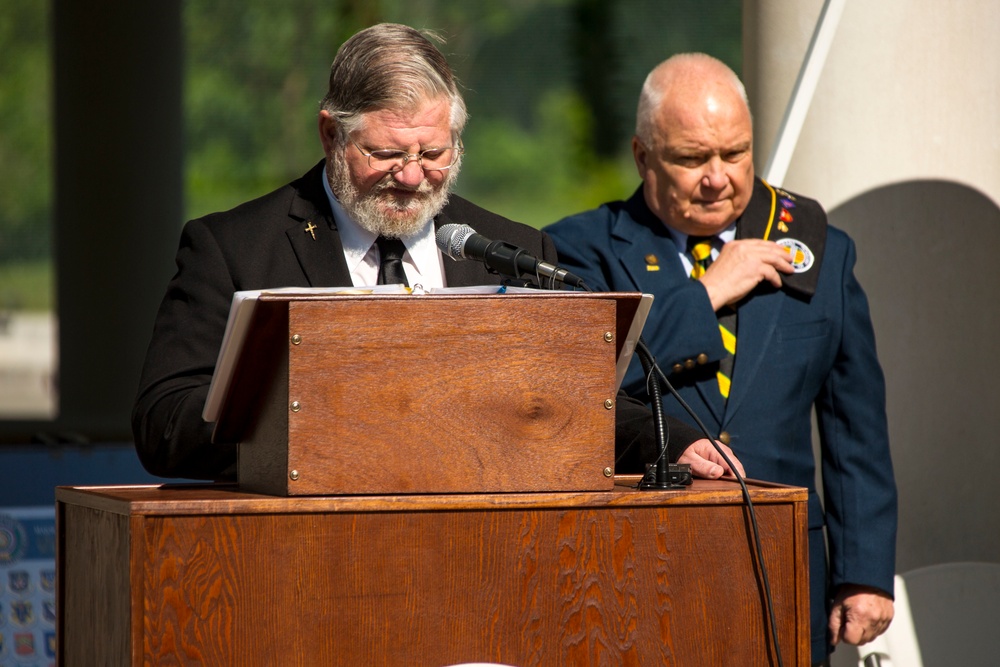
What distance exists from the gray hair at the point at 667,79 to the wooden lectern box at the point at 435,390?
1.35m

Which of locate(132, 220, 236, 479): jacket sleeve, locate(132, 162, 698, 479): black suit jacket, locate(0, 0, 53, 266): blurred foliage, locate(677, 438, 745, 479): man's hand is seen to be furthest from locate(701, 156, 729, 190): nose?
locate(0, 0, 53, 266): blurred foliage

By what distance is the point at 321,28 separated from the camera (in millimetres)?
11039

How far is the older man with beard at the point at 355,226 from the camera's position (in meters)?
2.30

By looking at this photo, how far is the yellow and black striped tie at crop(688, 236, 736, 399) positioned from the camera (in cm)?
304

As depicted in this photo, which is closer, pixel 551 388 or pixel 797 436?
pixel 551 388

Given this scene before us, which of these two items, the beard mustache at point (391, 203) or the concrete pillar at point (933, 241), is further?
the concrete pillar at point (933, 241)

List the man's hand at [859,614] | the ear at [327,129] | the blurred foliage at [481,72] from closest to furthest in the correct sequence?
the ear at [327,129] → the man's hand at [859,614] → the blurred foliage at [481,72]

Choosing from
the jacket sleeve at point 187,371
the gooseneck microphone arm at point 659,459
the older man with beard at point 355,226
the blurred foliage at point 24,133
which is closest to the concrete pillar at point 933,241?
the older man with beard at point 355,226

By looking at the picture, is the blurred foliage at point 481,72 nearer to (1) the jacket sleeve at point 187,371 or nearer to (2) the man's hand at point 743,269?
(2) the man's hand at point 743,269

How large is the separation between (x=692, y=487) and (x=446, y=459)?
1.31 ft

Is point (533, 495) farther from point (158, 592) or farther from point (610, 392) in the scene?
point (158, 592)

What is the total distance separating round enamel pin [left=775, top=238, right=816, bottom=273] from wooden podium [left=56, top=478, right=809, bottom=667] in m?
1.23

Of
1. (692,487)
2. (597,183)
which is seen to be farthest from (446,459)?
(597,183)

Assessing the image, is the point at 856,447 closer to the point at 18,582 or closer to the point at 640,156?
the point at 640,156
